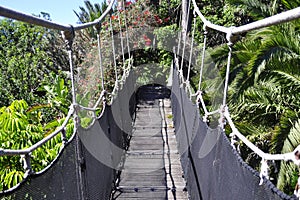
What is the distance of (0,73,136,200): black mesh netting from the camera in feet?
3.31

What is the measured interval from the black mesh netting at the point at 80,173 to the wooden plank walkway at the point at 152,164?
0.30m

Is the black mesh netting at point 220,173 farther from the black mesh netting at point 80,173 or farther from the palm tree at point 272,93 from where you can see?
the palm tree at point 272,93

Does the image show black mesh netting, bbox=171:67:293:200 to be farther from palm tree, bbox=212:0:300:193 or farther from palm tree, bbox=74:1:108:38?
palm tree, bbox=74:1:108:38

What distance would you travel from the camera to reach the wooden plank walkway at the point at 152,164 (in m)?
2.75

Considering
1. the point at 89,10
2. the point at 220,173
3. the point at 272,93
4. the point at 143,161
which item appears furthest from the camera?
the point at 89,10

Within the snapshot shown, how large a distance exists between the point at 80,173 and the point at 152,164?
184 cm

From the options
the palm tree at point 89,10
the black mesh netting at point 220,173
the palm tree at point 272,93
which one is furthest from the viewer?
the palm tree at point 89,10

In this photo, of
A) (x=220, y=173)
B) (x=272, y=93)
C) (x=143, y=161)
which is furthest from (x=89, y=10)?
(x=220, y=173)

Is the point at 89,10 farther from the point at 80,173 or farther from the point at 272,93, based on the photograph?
the point at 80,173

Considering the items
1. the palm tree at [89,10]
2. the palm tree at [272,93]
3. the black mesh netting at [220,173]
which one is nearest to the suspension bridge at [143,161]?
the black mesh netting at [220,173]

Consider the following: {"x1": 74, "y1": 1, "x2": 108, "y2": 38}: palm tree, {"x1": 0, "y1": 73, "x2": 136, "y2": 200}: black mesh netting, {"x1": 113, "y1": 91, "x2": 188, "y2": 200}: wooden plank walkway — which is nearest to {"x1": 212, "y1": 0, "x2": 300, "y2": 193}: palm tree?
{"x1": 113, "y1": 91, "x2": 188, "y2": 200}: wooden plank walkway

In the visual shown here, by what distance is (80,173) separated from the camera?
152 cm

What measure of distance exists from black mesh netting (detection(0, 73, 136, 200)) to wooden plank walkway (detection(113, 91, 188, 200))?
302 mm

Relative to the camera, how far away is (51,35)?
23.8 feet
